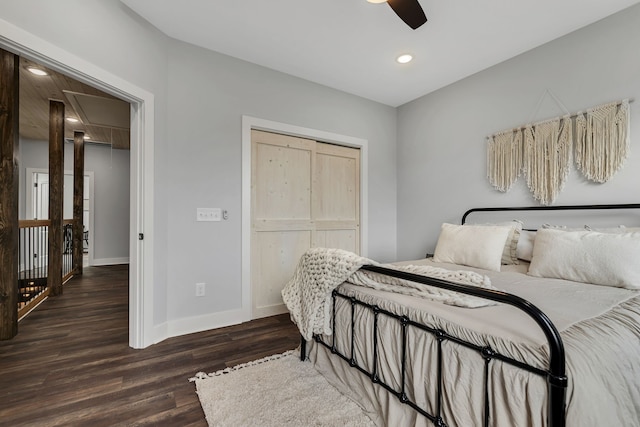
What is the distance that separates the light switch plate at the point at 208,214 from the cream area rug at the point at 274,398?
129cm

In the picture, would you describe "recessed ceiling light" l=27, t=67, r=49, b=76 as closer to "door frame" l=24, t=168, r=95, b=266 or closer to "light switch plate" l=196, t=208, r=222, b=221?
"light switch plate" l=196, t=208, r=222, b=221

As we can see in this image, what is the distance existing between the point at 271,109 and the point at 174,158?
1095mm

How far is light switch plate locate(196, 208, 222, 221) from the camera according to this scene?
8.65 ft

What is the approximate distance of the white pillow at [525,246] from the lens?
232 cm

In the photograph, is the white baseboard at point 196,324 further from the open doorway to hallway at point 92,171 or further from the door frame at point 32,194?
the door frame at point 32,194

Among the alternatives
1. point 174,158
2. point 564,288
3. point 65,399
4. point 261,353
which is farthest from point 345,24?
point 65,399

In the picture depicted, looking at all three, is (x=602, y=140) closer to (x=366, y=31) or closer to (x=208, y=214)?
(x=366, y=31)

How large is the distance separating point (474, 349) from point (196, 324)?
7.70 feet

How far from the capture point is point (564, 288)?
63.9 inches

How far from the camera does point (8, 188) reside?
7.93 feet

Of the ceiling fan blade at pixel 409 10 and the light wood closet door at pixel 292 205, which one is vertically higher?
the ceiling fan blade at pixel 409 10

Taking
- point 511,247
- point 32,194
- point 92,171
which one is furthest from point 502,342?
point 32,194

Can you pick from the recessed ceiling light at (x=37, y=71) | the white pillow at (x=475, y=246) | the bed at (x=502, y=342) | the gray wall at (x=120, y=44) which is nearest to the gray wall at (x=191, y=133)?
the gray wall at (x=120, y=44)

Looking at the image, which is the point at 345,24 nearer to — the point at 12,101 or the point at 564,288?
the point at 564,288
